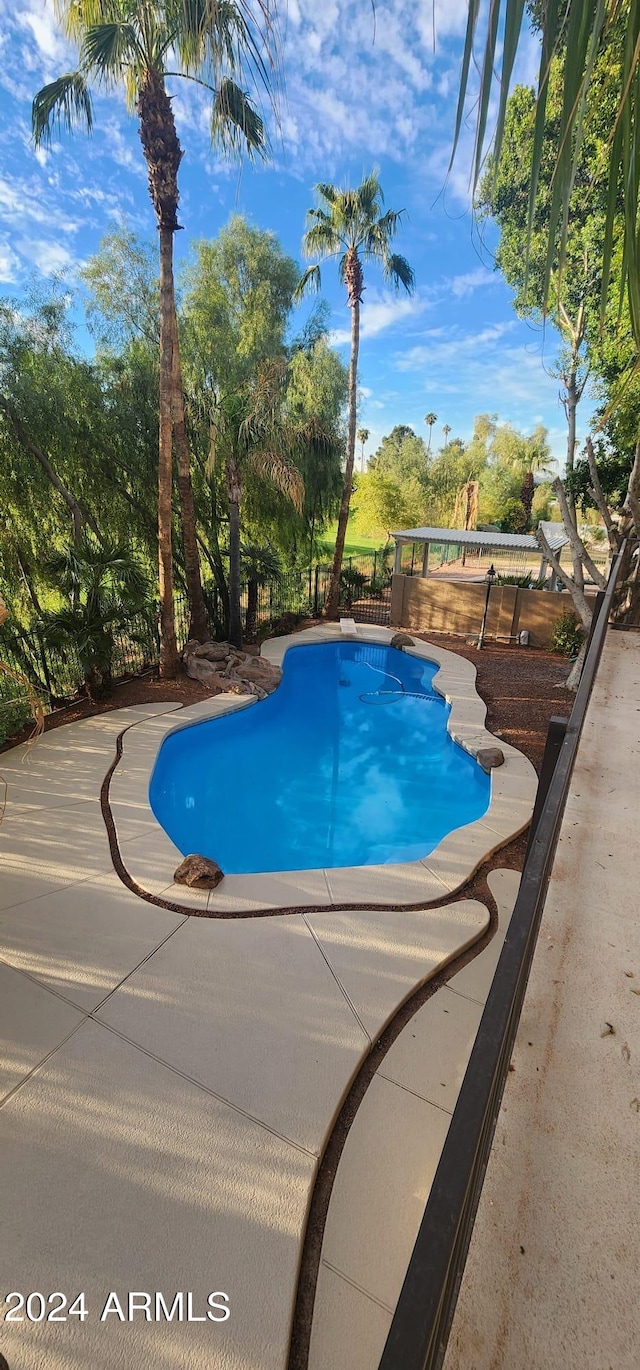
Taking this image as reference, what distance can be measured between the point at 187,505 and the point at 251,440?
90.6 inches

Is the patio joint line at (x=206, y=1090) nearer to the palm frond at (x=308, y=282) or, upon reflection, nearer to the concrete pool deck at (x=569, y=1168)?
the concrete pool deck at (x=569, y=1168)

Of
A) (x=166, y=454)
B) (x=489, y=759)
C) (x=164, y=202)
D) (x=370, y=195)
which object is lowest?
(x=489, y=759)

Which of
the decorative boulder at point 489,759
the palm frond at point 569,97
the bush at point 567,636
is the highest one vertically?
the palm frond at point 569,97

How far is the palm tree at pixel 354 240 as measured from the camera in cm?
1252

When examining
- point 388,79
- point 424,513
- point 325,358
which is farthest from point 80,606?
Result: point 424,513

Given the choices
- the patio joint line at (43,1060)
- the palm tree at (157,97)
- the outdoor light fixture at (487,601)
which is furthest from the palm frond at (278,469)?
the patio joint line at (43,1060)

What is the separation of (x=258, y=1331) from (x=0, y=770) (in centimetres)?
589

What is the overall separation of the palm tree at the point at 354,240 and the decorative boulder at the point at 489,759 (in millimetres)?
9781

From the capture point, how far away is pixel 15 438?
7.93 m

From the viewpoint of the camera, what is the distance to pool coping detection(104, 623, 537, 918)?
4.54 m

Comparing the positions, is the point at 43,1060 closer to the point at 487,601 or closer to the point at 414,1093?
the point at 414,1093

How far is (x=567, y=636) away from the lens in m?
12.4

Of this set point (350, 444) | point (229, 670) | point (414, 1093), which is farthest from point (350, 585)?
point (414, 1093)

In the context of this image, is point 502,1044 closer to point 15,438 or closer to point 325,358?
point 15,438
